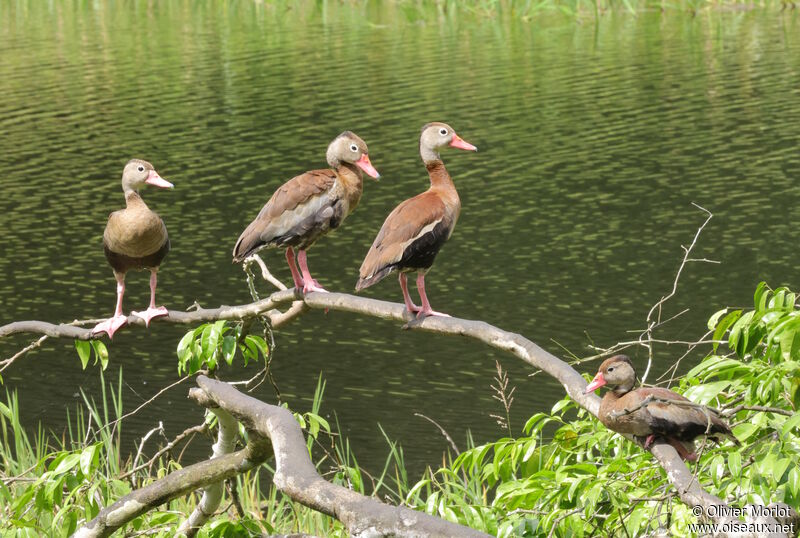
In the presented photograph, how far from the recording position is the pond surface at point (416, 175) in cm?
1564

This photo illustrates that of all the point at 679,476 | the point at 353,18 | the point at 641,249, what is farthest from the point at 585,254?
the point at 353,18

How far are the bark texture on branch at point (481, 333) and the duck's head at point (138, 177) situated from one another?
1064 mm

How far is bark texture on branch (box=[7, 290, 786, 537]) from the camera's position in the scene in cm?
380

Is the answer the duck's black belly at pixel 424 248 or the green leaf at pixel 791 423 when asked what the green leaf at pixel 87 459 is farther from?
the green leaf at pixel 791 423

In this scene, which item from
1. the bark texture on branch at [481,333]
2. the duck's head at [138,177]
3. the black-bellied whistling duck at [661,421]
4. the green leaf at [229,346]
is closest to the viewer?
the bark texture on branch at [481,333]

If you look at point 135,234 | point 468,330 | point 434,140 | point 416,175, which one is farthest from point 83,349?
point 416,175

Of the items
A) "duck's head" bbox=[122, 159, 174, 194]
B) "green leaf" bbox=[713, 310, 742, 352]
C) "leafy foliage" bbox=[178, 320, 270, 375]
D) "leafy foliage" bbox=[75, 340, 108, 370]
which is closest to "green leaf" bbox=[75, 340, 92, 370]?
"leafy foliage" bbox=[75, 340, 108, 370]

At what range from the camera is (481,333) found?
475 cm

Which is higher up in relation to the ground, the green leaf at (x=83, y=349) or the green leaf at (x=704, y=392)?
the green leaf at (x=704, y=392)

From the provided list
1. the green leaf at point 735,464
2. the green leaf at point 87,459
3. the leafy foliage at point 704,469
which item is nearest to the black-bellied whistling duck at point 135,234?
the green leaf at point 87,459

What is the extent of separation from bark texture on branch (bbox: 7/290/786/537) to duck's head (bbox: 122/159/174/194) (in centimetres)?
106

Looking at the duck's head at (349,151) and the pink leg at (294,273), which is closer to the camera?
the pink leg at (294,273)

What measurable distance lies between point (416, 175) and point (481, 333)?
19501 mm

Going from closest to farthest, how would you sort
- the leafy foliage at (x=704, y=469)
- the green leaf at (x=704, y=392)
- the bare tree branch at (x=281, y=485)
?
the bare tree branch at (x=281, y=485), the leafy foliage at (x=704, y=469), the green leaf at (x=704, y=392)
